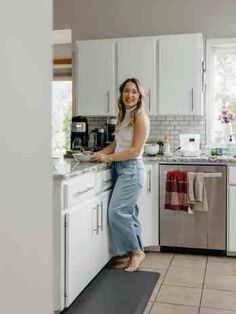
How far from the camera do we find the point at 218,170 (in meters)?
3.63

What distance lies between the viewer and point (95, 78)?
427 centimetres

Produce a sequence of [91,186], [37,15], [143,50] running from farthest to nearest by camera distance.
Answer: [143,50]
[91,186]
[37,15]

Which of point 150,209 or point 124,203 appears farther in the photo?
point 150,209

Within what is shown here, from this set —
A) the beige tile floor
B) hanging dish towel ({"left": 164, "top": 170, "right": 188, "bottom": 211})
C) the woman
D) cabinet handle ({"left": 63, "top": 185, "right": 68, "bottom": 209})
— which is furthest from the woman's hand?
the beige tile floor

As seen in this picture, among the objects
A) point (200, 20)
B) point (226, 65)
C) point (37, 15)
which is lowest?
point (37, 15)

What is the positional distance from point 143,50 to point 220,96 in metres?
0.98

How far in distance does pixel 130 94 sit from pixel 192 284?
148 centimetres

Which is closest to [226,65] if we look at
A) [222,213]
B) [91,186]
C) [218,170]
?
[218,170]

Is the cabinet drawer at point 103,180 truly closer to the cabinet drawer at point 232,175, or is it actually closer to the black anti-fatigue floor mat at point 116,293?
the black anti-fatigue floor mat at point 116,293

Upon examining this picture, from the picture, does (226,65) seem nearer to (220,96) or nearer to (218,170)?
(220,96)

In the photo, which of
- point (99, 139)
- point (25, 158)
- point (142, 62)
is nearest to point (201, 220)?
point (99, 139)

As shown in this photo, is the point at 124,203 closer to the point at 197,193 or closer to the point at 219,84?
the point at 197,193

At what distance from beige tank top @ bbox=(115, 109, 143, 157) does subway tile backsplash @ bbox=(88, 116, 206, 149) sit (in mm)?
1283

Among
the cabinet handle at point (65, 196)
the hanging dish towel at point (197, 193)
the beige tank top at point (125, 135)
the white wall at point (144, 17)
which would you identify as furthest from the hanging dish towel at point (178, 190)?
the white wall at point (144, 17)
